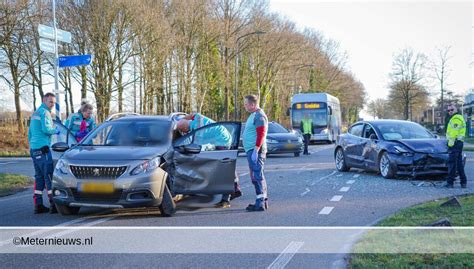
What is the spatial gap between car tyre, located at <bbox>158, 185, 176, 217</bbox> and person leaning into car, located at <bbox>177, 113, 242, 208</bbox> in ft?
4.08

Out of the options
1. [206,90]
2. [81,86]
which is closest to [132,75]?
[81,86]

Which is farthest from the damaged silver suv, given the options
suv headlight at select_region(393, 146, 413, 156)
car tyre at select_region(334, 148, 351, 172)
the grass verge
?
car tyre at select_region(334, 148, 351, 172)

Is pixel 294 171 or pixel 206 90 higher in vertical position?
pixel 206 90

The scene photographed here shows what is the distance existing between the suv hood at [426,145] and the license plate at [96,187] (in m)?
7.87

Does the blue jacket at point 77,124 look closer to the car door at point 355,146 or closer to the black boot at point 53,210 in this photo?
the black boot at point 53,210

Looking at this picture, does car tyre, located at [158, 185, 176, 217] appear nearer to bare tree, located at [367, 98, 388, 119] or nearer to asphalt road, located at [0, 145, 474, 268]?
asphalt road, located at [0, 145, 474, 268]

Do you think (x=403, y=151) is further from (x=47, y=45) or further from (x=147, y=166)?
(x=47, y=45)

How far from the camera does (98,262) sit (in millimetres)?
5434

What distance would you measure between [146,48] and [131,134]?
24.8 meters

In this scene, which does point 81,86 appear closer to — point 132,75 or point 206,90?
point 132,75

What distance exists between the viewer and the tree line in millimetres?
30828

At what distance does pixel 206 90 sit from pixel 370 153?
2837 centimetres

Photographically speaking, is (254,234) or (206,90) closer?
(254,234)

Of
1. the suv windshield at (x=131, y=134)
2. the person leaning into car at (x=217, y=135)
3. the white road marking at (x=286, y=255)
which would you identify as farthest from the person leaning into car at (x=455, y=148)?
the white road marking at (x=286, y=255)
